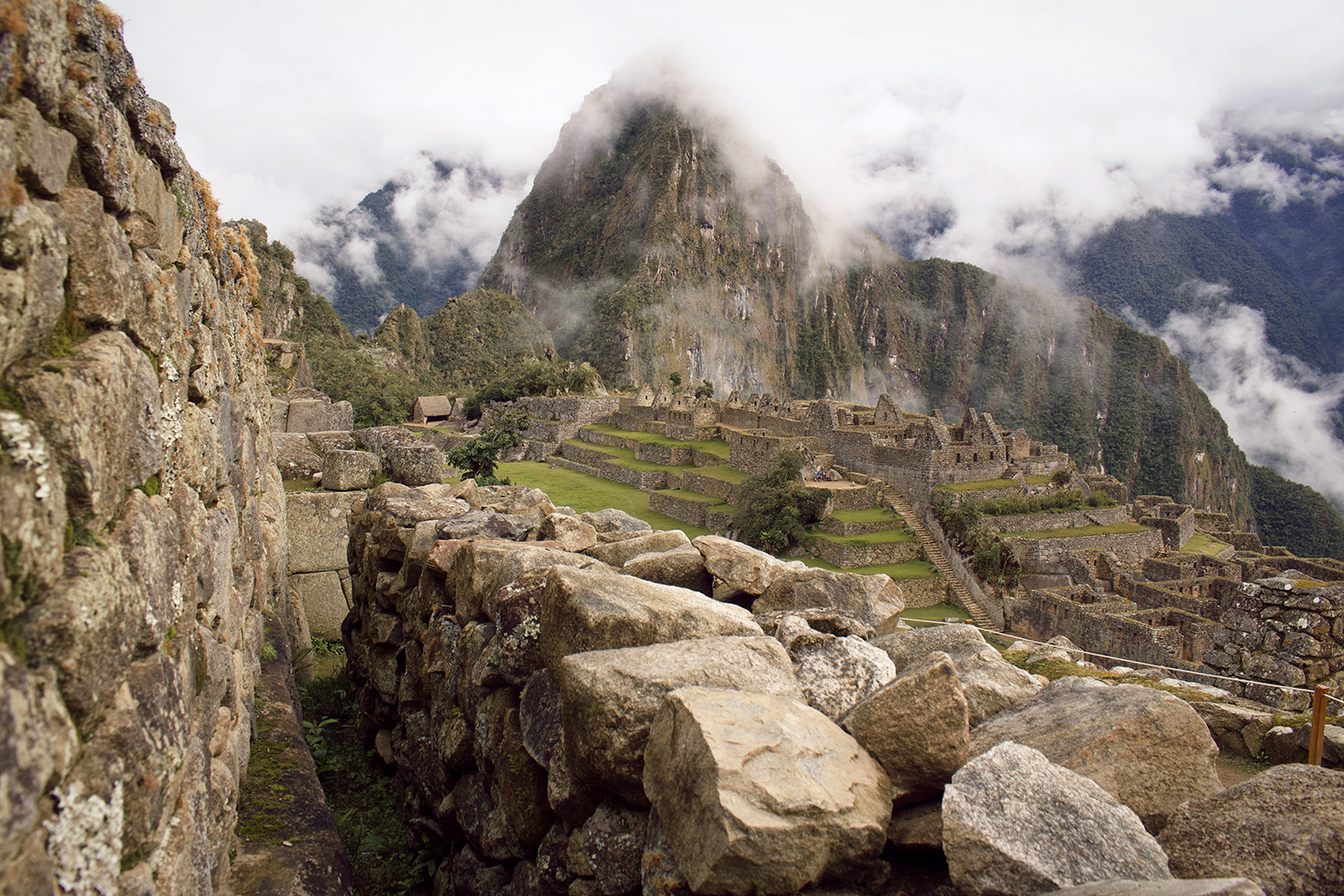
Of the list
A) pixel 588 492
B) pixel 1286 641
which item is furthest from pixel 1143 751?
pixel 588 492

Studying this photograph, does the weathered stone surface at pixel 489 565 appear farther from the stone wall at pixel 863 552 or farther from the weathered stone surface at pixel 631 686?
the stone wall at pixel 863 552

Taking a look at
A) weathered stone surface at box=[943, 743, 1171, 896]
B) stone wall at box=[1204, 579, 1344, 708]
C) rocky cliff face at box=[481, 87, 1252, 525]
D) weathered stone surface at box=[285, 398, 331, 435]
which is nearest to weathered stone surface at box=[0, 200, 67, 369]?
weathered stone surface at box=[943, 743, 1171, 896]

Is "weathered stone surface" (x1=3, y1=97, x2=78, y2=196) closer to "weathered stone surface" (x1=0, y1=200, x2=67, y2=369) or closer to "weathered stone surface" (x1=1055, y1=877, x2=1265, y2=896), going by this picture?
"weathered stone surface" (x1=0, y1=200, x2=67, y2=369)

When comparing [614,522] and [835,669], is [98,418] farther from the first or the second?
[614,522]

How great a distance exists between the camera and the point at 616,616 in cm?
327

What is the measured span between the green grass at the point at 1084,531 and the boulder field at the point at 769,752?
24.9 meters

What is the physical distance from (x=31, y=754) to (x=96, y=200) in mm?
1507

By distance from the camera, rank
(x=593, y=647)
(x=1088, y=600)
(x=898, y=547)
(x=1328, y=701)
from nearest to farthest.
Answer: (x=593, y=647) < (x=1328, y=701) < (x=1088, y=600) < (x=898, y=547)

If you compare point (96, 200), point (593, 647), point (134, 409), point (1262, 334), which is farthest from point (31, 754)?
point (1262, 334)

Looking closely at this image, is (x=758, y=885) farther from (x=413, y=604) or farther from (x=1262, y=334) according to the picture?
(x=1262, y=334)

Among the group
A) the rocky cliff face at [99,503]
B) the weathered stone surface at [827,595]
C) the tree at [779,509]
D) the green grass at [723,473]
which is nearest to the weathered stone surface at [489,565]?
the weathered stone surface at [827,595]

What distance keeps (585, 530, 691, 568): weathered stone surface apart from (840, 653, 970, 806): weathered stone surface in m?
2.50

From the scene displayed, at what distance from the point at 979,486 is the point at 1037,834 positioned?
2952cm

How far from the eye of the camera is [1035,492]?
3025 centimetres
